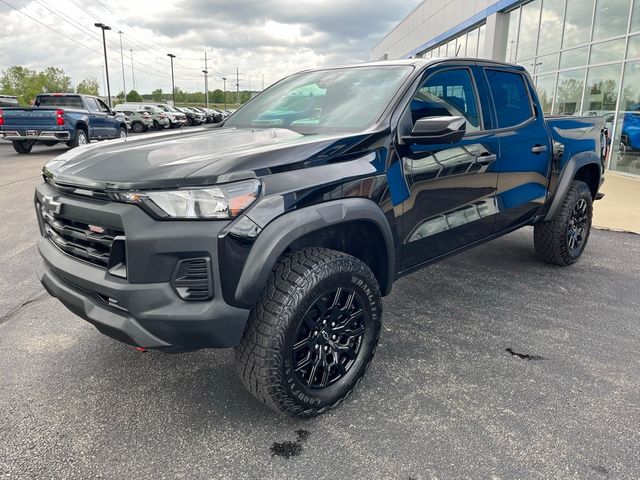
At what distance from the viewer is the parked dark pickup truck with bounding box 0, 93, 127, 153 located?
1357 cm

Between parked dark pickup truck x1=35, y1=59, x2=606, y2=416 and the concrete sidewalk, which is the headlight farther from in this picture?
the concrete sidewalk

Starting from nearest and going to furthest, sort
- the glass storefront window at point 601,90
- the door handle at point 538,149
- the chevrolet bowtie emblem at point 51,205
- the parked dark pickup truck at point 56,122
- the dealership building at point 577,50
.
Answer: the chevrolet bowtie emblem at point 51,205
the door handle at point 538,149
the dealership building at point 577,50
the glass storefront window at point 601,90
the parked dark pickup truck at point 56,122

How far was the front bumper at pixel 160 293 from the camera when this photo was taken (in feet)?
6.59

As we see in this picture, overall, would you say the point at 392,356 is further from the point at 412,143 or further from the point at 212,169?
the point at 212,169

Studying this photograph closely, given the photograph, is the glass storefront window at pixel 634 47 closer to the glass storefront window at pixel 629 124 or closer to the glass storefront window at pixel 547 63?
the glass storefront window at pixel 629 124

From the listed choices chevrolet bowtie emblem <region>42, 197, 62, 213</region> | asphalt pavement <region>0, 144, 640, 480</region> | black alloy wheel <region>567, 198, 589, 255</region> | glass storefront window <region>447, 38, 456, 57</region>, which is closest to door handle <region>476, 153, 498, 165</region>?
asphalt pavement <region>0, 144, 640, 480</region>

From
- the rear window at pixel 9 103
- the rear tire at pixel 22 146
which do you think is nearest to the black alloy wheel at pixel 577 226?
the rear tire at pixel 22 146

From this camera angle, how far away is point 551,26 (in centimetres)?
1392

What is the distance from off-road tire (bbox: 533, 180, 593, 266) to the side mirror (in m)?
2.18

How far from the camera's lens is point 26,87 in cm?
5997

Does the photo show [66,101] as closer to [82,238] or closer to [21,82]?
[82,238]

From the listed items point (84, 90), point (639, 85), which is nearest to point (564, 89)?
point (639, 85)

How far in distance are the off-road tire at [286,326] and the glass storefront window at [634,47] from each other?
1060 cm

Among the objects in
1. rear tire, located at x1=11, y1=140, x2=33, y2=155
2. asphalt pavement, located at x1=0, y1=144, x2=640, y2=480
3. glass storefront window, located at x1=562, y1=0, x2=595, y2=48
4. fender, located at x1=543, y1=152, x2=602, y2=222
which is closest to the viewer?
asphalt pavement, located at x1=0, y1=144, x2=640, y2=480
